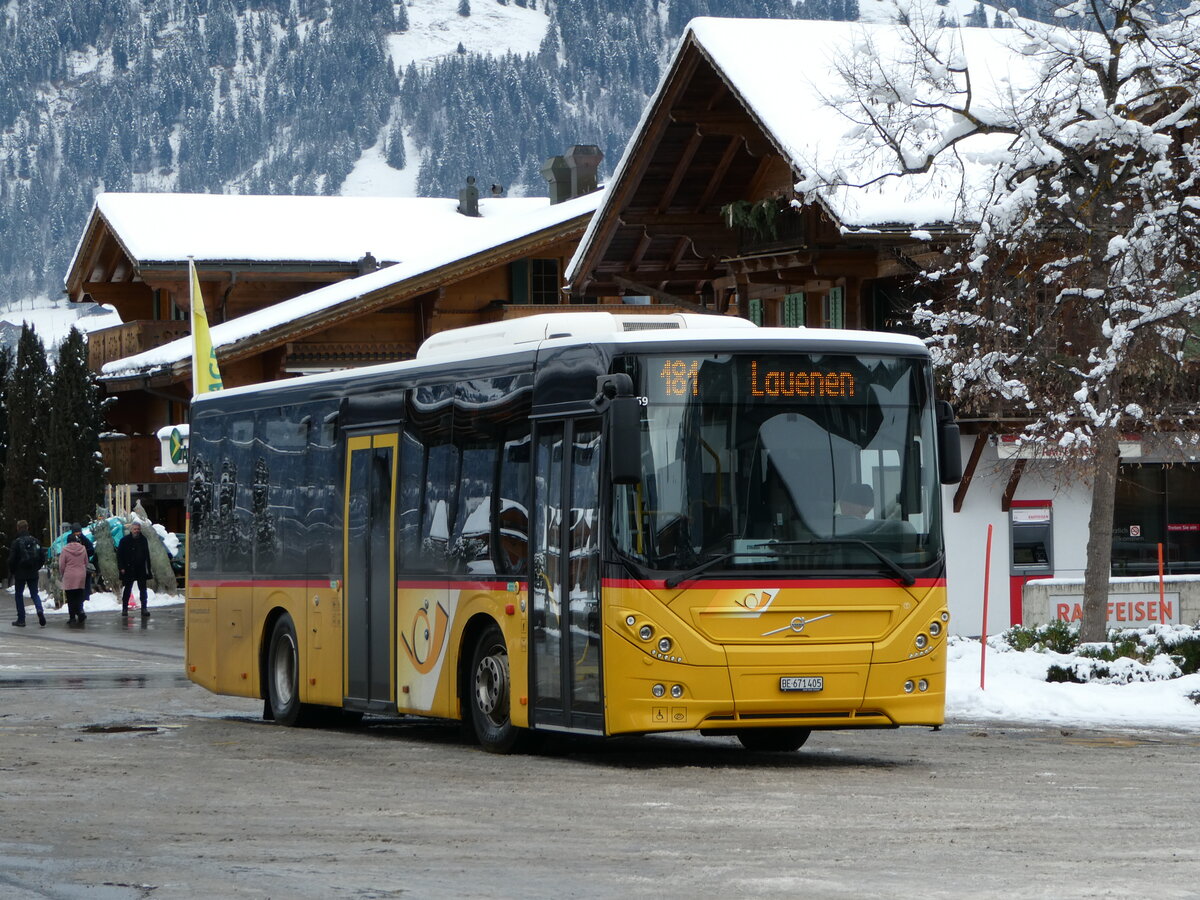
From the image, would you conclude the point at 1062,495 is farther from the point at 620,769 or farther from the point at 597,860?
the point at 597,860

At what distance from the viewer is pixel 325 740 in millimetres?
17281

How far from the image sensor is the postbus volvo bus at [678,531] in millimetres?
14258

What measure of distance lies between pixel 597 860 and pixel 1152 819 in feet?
10.5

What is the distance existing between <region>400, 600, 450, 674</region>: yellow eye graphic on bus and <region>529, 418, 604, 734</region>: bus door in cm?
139

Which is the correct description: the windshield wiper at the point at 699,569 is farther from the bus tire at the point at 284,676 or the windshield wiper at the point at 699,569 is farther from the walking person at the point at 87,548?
the walking person at the point at 87,548

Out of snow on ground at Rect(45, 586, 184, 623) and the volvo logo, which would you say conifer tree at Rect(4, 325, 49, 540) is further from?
the volvo logo

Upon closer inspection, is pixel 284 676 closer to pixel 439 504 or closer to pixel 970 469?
pixel 439 504

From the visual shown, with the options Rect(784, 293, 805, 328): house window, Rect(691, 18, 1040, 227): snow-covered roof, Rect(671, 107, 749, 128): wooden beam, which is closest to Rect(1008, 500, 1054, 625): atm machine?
Rect(784, 293, 805, 328): house window

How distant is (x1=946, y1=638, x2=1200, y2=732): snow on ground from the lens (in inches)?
743

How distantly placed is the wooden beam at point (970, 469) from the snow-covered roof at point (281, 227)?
22099mm

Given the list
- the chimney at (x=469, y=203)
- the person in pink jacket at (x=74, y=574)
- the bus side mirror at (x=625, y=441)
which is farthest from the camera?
the chimney at (x=469, y=203)

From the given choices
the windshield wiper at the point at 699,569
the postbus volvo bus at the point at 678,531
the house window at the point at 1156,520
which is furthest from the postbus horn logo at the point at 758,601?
the house window at the point at 1156,520

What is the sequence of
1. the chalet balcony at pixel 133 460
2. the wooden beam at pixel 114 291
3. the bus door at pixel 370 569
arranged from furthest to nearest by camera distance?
the wooden beam at pixel 114 291
the chalet balcony at pixel 133 460
the bus door at pixel 370 569

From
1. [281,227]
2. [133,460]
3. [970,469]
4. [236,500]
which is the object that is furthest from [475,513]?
[281,227]
